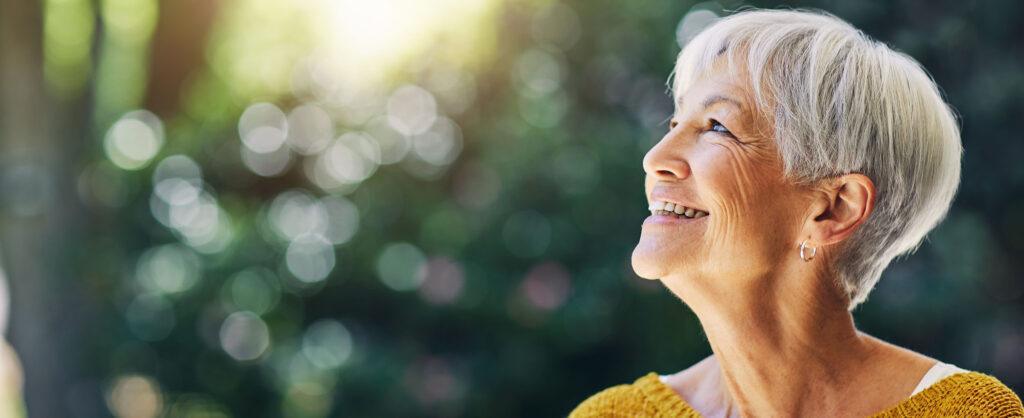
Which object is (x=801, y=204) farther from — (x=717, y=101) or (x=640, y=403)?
(x=640, y=403)

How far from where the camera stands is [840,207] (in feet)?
4.13

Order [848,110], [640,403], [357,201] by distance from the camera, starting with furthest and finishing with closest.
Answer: [357,201], [640,403], [848,110]

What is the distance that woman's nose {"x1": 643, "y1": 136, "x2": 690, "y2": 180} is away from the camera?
4.13 feet

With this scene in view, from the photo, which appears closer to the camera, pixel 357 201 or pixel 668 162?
pixel 668 162

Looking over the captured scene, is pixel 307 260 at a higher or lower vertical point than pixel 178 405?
higher

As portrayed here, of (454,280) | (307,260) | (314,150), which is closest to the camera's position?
(454,280)

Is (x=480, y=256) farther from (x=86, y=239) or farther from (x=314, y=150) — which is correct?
(x=86, y=239)

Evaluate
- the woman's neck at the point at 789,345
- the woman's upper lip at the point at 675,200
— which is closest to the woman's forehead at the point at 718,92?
the woman's upper lip at the point at 675,200

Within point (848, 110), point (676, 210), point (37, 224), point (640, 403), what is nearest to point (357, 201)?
point (37, 224)

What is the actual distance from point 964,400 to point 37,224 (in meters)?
3.46

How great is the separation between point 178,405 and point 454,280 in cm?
118

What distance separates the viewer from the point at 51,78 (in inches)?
156

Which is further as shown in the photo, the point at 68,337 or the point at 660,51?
the point at 68,337

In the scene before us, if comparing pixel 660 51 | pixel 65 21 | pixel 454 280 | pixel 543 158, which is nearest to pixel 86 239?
pixel 65 21
